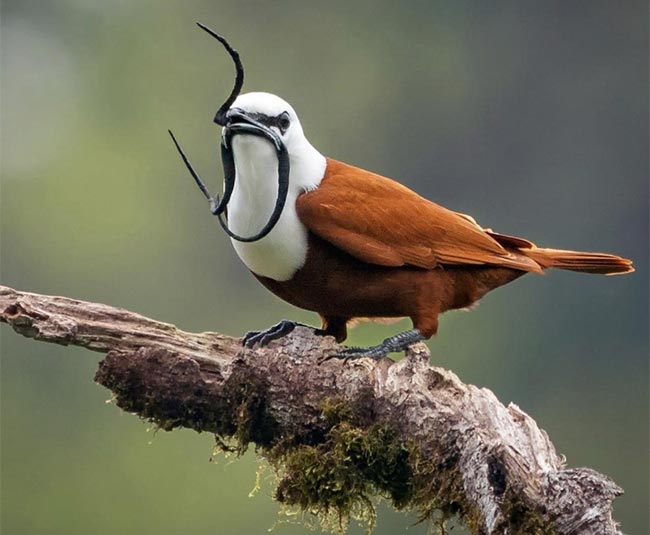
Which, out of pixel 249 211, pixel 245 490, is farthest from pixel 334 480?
pixel 245 490

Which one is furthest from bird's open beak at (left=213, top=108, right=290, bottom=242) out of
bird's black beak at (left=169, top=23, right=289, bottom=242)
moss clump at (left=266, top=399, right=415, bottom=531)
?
moss clump at (left=266, top=399, right=415, bottom=531)

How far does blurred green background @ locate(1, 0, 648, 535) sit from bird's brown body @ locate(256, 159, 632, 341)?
6.86 m

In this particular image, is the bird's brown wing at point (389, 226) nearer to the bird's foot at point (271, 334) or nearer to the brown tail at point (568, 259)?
the brown tail at point (568, 259)

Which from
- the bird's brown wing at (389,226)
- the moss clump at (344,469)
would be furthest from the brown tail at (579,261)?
the moss clump at (344,469)

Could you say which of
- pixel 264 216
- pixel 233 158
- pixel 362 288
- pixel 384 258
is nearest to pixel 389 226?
pixel 384 258

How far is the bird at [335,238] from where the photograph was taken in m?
5.36

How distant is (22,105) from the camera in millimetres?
18906

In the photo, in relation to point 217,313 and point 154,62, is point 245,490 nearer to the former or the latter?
point 217,313

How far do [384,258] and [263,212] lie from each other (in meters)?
0.54

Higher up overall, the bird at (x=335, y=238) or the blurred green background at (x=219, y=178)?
the blurred green background at (x=219, y=178)

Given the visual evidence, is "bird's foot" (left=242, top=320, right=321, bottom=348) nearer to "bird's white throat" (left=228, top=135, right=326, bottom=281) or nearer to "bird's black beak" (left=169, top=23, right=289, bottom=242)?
"bird's white throat" (left=228, top=135, right=326, bottom=281)

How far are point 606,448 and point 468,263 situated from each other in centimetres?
1252

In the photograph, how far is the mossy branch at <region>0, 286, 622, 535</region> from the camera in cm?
482

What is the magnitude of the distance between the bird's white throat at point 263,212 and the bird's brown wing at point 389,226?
0.25 ft
